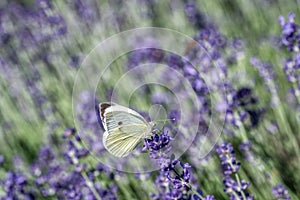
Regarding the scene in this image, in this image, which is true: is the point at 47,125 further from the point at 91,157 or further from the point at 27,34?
the point at 27,34

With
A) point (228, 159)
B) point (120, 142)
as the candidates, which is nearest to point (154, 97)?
point (120, 142)

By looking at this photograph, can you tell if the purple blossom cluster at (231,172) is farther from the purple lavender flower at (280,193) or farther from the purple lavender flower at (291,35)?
the purple lavender flower at (291,35)

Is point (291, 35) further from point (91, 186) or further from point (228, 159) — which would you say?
point (91, 186)

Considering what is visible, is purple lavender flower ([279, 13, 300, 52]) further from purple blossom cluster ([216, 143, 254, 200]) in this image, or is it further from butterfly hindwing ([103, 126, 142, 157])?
butterfly hindwing ([103, 126, 142, 157])

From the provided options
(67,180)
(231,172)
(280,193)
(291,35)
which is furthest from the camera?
(67,180)

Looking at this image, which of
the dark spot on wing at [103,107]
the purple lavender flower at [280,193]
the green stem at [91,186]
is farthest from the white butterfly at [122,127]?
the purple lavender flower at [280,193]

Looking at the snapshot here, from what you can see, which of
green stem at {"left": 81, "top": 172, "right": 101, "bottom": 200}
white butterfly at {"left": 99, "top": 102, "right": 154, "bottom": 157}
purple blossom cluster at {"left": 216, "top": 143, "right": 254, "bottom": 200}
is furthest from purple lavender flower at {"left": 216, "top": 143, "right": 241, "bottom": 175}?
green stem at {"left": 81, "top": 172, "right": 101, "bottom": 200}
